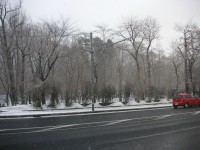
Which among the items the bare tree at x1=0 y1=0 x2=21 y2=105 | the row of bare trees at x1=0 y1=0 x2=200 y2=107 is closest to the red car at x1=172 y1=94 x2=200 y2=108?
the row of bare trees at x1=0 y1=0 x2=200 y2=107

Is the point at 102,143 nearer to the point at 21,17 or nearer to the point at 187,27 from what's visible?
the point at 21,17

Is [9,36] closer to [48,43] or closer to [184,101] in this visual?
[48,43]

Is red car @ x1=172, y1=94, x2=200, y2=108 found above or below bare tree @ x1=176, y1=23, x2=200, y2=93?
below

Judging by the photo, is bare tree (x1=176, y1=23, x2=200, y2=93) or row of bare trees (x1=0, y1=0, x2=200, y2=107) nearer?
row of bare trees (x1=0, y1=0, x2=200, y2=107)

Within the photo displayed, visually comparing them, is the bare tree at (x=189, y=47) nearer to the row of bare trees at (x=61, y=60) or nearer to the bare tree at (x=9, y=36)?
the row of bare trees at (x=61, y=60)

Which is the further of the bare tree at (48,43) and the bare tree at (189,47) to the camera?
the bare tree at (189,47)

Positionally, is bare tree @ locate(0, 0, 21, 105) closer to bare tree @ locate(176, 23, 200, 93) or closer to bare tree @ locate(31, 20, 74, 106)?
bare tree @ locate(31, 20, 74, 106)

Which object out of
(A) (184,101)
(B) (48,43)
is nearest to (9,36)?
(B) (48,43)

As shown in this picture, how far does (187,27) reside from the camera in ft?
159

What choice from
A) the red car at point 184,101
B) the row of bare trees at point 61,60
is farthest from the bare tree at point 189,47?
the red car at point 184,101

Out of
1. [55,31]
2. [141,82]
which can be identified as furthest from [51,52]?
[141,82]

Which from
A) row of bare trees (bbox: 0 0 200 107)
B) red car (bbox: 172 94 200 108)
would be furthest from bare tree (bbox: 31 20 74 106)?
red car (bbox: 172 94 200 108)

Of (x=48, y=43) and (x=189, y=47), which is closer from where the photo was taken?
(x=48, y=43)

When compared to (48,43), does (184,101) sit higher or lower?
lower
